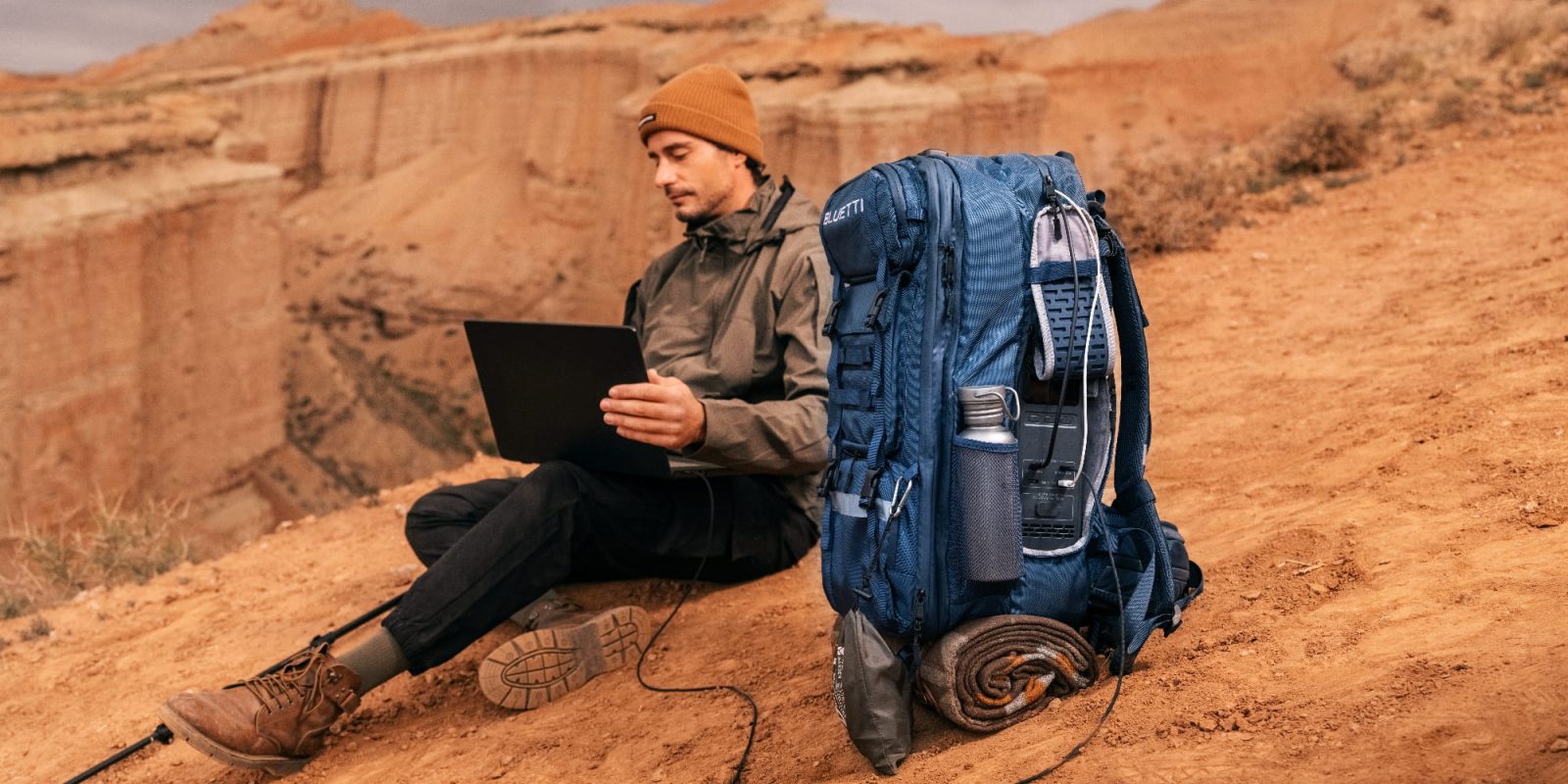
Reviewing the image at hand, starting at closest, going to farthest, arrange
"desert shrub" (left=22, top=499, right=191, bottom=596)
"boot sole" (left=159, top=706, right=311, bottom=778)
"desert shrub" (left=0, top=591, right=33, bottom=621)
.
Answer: "boot sole" (left=159, top=706, right=311, bottom=778) → "desert shrub" (left=0, top=591, right=33, bottom=621) → "desert shrub" (left=22, top=499, right=191, bottom=596)

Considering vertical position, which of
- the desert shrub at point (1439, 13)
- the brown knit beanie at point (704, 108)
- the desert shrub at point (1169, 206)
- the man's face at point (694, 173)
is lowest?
the desert shrub at point (1169, 206)

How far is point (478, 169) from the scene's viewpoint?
3161 centimetres

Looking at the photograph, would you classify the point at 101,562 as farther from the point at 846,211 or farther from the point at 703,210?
the point at 846,211

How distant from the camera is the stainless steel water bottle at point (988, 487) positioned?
248 centimetres

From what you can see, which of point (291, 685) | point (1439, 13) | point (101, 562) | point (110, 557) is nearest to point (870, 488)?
point (291, 685)

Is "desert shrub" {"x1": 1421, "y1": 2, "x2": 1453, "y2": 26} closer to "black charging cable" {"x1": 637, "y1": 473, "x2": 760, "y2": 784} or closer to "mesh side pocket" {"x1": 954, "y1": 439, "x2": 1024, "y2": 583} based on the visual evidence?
"black charging cable" {"x1": 637, "y1": 473, "x2": 760, "y2": 784}

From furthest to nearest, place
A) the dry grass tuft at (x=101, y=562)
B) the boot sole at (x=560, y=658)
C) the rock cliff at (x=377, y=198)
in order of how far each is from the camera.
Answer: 1. the rock cliff at (x=377, y=198)
2. the dry grass tuft at (x=101, y=562)
3. the boot sole at (x=560, y=658)

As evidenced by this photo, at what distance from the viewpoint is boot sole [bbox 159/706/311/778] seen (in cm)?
311

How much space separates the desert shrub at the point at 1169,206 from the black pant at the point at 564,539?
502 centimetres

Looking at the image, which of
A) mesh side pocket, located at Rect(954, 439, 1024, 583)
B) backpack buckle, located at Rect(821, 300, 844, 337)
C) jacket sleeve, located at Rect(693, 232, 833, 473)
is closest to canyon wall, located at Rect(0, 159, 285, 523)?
jacket sleeve, located at Rect(693, 232, 833, 473)

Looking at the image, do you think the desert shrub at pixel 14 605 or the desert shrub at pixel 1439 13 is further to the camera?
the desert shrub at pixel 1439 13

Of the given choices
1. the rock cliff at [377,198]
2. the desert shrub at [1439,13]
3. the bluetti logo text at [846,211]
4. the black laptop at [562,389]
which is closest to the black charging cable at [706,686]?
the black laptop at [562,389]

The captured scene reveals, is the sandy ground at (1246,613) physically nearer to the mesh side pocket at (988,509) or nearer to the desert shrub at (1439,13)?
the mesh side pocket at (988,509)

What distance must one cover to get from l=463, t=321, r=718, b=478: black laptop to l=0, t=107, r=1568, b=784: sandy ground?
2.26 feet
